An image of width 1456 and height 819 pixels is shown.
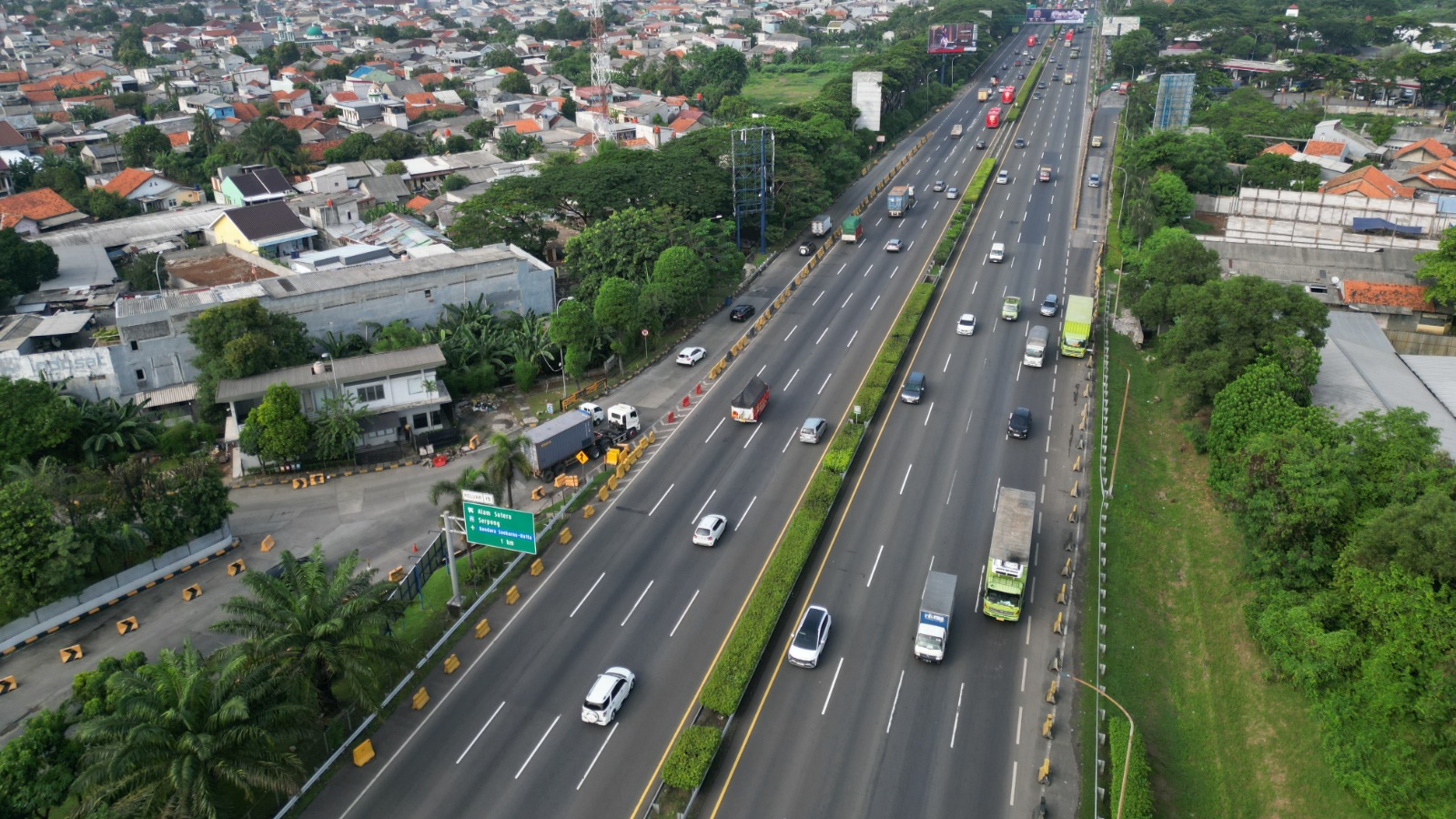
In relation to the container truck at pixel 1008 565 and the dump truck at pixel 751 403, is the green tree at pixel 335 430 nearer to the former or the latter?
the dump truck at pixel 751 403

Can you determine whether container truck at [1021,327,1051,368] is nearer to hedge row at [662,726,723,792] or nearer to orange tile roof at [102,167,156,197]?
hedge row at [662,726,723,792]

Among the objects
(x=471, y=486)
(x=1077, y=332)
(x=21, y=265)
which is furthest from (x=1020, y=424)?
(x=21, y=265)

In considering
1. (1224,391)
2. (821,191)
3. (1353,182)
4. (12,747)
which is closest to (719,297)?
(821,191)

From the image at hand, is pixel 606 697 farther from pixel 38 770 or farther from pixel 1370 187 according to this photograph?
pixel 1370 187

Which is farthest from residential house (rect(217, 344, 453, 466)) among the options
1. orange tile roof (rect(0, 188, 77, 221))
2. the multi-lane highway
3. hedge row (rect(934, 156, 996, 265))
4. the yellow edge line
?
orange tile roof (rect(0, 188, 77, 221))

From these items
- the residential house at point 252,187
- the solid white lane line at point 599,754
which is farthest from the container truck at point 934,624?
the residential house at point 252,187
